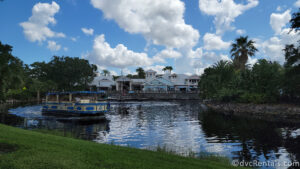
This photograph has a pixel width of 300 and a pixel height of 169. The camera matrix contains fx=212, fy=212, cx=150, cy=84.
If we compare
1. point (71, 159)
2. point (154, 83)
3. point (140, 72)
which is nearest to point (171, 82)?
point (154, 83)

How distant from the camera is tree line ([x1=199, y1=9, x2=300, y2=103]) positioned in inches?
1174

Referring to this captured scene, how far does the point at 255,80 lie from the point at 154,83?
5529 cm

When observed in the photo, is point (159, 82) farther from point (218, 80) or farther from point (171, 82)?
point (218, 80)

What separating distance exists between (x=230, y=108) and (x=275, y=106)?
851cm

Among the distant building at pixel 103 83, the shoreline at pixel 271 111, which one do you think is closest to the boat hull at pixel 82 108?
the shoreline at pixel 271 111

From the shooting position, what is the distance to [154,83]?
9306 cm

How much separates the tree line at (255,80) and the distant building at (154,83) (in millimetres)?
38654

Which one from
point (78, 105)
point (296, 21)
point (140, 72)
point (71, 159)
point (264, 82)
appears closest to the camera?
point (71, 159)

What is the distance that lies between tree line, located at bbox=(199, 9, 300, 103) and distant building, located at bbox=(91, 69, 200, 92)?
38.7m

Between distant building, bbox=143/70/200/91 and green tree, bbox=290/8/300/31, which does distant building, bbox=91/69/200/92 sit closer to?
distant building, bbox=143/70/200/91

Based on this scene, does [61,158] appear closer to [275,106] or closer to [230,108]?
[275,106]

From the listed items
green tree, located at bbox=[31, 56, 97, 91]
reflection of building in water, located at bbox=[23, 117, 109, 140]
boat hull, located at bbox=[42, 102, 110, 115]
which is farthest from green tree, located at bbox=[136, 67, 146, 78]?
reflection of building in water, located at bbox=[23, 117, 109, 140]

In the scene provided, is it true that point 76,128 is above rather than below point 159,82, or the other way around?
below

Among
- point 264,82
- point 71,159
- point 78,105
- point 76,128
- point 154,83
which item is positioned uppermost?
point 154,83
